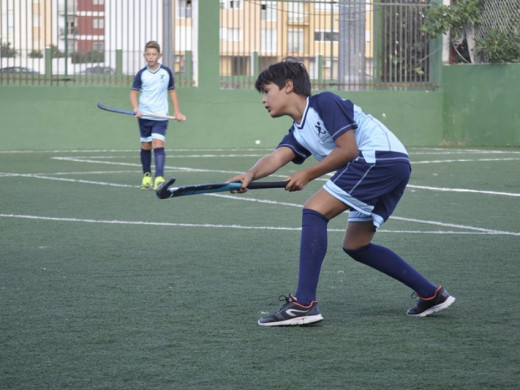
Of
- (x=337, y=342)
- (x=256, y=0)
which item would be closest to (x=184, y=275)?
(x=337, y=342)

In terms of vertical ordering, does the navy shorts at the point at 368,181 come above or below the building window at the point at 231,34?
below

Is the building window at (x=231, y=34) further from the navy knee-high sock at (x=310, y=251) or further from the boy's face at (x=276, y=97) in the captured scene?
the navy knee-high sock at (x=310, y=251)

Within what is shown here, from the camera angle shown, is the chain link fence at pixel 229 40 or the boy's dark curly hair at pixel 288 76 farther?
the chain link fence at pixel 229 40

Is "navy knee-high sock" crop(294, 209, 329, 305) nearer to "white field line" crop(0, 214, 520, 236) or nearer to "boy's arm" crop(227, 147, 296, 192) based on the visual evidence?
"boy's arm" crop(227, 147, 296, 192)

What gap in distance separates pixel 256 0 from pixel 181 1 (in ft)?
4.90

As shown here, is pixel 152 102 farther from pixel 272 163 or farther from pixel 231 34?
pixel 272 163

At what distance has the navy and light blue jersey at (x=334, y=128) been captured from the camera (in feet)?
18.3

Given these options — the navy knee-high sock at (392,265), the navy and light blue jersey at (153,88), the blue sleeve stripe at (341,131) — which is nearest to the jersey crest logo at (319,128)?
the blue sleeve stripe at (341,131)

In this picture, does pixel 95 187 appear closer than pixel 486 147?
Yes

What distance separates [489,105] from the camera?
22.7m

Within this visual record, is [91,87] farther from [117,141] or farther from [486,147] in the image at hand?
[486,147]

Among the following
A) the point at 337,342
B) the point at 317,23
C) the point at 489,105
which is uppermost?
the point at 317,23

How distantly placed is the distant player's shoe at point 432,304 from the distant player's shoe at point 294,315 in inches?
23.8

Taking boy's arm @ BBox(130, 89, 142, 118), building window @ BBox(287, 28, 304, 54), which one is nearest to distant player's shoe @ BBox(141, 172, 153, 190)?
boy's arm @ BBox(130, 89, 142, 118)
